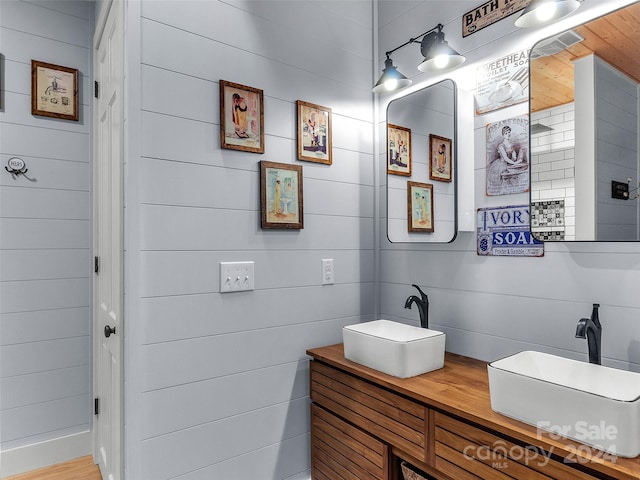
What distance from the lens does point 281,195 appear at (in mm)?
1880

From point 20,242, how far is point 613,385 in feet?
9.13

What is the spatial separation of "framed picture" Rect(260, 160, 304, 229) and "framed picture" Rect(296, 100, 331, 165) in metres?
0.11

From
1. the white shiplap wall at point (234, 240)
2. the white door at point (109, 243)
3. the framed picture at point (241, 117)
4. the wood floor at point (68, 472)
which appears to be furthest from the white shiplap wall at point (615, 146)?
the wood floor at point (68, 472)

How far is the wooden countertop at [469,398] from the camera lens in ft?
3.14

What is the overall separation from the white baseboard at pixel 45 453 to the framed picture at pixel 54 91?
1.89 m

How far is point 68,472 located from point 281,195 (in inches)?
79.0

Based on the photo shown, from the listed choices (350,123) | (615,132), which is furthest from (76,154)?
(615,132)

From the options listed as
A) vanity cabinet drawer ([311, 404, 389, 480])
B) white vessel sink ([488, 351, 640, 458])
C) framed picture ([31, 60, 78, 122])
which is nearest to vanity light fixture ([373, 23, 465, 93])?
white vessel sink ([488, 351, 640, 458])

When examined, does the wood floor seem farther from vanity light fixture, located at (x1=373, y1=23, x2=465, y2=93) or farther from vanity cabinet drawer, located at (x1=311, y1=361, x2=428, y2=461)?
vanity light fixture, located at (x1=373, y1=23, x2=465, y2=93)

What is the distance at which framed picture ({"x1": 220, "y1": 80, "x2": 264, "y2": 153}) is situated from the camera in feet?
5.61

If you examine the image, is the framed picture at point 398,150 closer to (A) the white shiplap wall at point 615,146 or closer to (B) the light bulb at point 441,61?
(B) the light bulb at point 441,61

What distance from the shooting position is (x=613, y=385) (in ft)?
3.96

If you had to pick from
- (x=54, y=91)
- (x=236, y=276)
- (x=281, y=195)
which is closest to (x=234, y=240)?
(x=236, y=276)

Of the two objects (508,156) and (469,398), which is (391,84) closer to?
(508,156)
